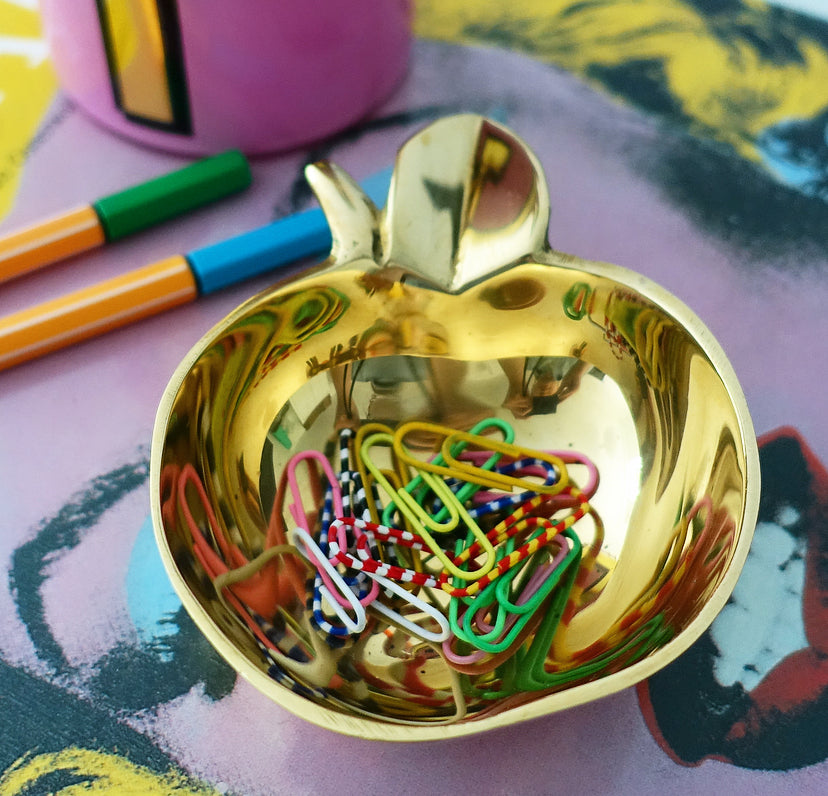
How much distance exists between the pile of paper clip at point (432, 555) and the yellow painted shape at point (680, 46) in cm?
25

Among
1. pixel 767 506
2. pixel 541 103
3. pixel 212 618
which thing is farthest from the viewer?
pixel 541 103

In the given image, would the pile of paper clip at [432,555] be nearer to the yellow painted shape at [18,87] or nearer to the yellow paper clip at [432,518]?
the yellow paper clip at [432,518]

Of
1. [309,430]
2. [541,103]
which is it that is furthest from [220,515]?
[541,103]

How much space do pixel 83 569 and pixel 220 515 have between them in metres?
→ 0.07

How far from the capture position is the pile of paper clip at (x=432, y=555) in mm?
347

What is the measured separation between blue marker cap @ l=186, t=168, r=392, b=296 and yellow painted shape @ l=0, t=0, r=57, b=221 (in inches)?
4.6

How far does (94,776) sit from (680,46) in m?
0.48

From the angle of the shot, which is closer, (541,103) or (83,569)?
(83,569)

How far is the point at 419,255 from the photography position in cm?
40

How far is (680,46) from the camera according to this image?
57 centimetres

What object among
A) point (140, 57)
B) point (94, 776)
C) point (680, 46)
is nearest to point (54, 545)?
point (94, 776)

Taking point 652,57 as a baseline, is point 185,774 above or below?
below

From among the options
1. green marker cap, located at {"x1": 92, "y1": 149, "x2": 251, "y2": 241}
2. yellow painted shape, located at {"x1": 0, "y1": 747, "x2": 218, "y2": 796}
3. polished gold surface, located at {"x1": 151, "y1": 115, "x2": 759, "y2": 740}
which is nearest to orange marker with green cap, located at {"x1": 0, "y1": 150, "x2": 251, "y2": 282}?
green marker cap, located at {"x1": 92, "y1": 149, "x2": 251, "y2": 241}

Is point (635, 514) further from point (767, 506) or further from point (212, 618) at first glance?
point (212, 618)
